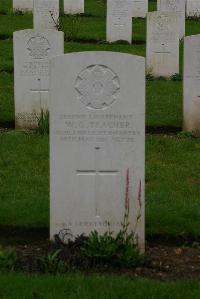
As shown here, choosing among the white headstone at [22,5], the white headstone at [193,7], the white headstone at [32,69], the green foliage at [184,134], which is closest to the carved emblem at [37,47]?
the white headstone at [32,69]

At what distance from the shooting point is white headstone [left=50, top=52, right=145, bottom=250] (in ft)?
19.3

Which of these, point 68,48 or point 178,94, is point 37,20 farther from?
point 178,94

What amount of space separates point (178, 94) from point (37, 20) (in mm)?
7177

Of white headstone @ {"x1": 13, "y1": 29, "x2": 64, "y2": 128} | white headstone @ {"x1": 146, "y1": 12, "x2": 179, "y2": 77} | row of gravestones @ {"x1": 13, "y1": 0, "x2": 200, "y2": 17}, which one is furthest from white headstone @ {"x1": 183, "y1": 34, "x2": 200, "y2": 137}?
row of gravestones @ {"x1": 13, "y1": 0, "x2": 200, "y2": 17}

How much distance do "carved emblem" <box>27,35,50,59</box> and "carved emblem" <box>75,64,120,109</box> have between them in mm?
5110

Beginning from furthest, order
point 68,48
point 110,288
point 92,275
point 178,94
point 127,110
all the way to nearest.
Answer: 1. point 68,48
2. point 178,94
3. point 127,110
4. point 92,275
5. point 110,288

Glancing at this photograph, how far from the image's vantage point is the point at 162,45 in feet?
49.9

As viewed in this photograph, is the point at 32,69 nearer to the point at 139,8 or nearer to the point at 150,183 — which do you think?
the point at 150,183

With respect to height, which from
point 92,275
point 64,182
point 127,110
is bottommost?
point 92,275

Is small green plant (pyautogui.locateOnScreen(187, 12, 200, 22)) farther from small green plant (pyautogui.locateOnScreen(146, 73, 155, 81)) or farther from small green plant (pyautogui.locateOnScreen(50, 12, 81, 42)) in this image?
small green plant (pyautogui.locateOnScreen(146, 73, 155, 81))

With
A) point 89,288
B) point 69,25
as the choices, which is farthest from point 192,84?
point 69,25

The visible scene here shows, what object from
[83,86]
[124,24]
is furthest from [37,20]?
[83,86]

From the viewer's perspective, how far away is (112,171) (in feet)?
19.6

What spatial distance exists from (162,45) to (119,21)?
145 inches
